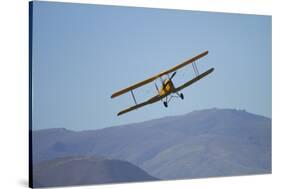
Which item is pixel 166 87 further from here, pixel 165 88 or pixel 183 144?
pixel 183 144

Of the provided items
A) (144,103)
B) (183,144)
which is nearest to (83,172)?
(144,103)

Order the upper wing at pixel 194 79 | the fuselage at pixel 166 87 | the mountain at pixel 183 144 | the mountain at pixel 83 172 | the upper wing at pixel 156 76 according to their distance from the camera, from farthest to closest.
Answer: the upper wing at pixel 194 79
the fuselage at pixel 166 87
the upper wing at pixel 156 76
the mountain at pixel 183 144
the mountain at pixel 83 172

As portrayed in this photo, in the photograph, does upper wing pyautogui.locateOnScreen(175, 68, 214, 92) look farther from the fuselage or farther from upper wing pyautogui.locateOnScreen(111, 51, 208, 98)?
upper wing pyautogui.locateOnScreen(111, 51, 208, 98)

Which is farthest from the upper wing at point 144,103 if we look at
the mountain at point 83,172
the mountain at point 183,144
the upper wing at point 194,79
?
the mountain at point 83,172

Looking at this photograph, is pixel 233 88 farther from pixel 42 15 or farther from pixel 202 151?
pixel 42 15

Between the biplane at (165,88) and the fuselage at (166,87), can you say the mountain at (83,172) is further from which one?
the fuselage at (166,87)

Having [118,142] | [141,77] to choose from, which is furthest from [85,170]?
[141,77]
